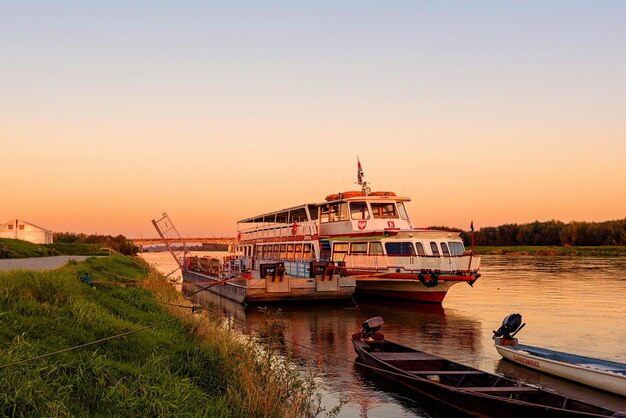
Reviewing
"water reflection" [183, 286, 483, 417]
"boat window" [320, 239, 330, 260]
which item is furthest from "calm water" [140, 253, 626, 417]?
→ "boat window" [320, 239, 330, 260]

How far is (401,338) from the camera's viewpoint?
76.5 ft

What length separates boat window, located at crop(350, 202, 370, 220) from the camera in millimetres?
37594

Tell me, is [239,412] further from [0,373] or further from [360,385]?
[360,385]

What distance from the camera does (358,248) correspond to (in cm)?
3678

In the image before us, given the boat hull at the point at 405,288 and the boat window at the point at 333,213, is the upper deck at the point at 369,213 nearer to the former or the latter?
the boat window at the point at 333,213

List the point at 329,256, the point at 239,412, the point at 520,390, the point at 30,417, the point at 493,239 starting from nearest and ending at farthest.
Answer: the point at 30,417, the point at 239,412, the point at 520,390, the point at 329,256, the point at 493,239

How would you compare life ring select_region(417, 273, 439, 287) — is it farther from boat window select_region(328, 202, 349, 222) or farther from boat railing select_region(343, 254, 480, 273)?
boat window select_region(328, 202, 349, 222)

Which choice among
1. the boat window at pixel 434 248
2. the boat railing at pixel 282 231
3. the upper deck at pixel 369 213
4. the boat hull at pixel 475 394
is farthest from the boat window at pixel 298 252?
the boat hull at pixel 475 394

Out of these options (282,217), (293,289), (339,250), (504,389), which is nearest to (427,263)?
(339,250)

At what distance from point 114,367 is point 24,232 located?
8680cm

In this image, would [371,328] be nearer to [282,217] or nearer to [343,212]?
[343,212]

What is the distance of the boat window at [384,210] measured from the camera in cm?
3753

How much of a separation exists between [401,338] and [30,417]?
17.3 m

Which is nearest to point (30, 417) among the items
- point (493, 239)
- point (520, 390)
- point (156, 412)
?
point (156, 412)
